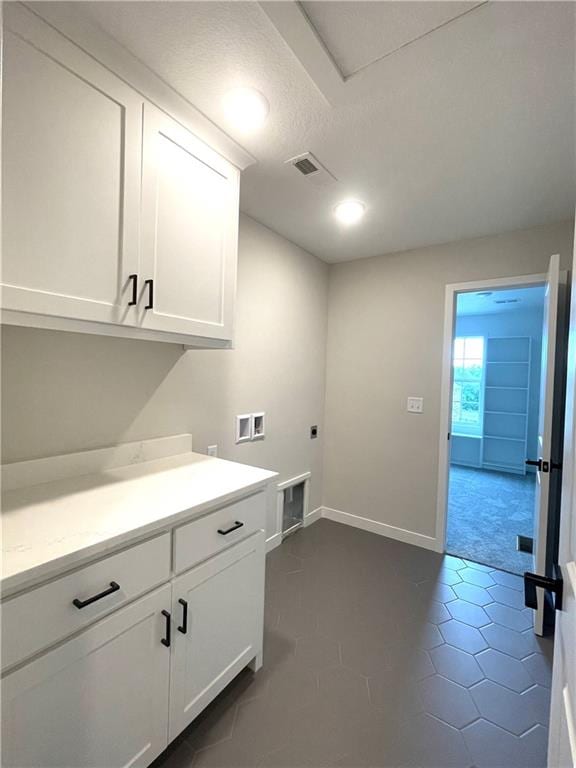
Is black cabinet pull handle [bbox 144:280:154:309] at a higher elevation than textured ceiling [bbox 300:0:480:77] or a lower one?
lower

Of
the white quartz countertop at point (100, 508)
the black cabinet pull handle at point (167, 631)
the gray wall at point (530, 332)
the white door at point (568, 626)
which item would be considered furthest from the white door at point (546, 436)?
the gray wall at point (530, 332)

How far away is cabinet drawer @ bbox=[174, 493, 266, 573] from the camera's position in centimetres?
110

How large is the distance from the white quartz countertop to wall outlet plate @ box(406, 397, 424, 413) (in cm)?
172

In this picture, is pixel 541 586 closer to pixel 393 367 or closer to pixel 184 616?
pixel 184 616

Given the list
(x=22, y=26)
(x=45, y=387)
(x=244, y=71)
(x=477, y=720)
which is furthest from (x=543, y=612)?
(x=22, y=26)

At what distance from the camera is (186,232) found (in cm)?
135

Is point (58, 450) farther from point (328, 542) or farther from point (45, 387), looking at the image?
point (328, 542)

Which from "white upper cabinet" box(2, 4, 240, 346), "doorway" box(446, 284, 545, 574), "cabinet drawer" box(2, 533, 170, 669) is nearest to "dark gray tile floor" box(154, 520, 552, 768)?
"cabinet drawer" box(2, 533, 170, 669)

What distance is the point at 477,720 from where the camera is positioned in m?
1.34

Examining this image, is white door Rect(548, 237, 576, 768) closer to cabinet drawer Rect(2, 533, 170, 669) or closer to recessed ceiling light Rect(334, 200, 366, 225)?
cabinet drawer Rect(2, 533, 170, 669)

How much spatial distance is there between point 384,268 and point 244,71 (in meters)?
1.99

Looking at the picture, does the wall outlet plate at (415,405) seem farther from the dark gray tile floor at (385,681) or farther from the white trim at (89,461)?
the white trim at (89,461)

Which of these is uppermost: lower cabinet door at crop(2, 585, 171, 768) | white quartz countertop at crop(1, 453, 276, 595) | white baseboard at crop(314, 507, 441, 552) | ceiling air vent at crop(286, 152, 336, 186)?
ceiling air vent at crop(286, 152, 336, 186)

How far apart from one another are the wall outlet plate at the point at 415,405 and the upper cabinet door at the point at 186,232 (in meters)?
1.80
